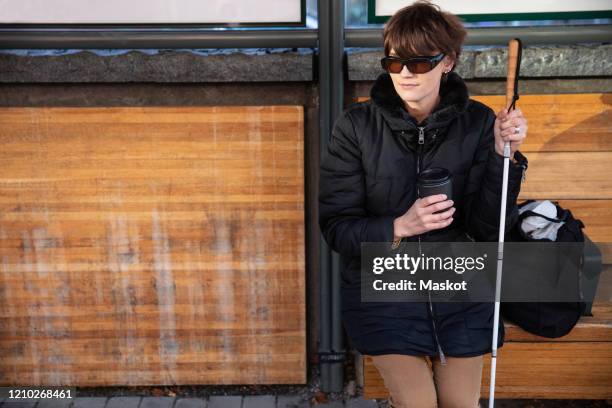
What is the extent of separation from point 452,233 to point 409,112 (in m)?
0.57

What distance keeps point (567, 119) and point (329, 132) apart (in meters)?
1.32

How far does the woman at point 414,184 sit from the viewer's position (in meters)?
2.96

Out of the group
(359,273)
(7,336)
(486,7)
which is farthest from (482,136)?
(7,336)

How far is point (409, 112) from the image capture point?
3168 mm

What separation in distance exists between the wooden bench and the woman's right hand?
124 cm

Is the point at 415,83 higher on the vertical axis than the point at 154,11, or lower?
lower

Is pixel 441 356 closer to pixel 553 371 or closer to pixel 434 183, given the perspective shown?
pixel 434 183

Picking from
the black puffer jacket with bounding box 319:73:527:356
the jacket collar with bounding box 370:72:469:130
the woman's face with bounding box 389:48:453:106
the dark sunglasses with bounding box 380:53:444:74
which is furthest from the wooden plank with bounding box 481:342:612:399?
the dark sunglasses with bounding box 380:53:444:74

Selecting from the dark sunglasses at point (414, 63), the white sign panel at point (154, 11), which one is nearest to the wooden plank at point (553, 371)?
the dark sunglasses at point (414, 63)

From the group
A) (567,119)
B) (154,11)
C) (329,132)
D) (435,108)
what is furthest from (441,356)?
(154,11)

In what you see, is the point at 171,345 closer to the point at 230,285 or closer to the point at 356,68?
the point at 230,285

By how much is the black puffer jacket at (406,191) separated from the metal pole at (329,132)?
70 cm

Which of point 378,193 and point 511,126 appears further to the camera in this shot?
point 378,193

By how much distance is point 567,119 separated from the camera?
13.0ft
